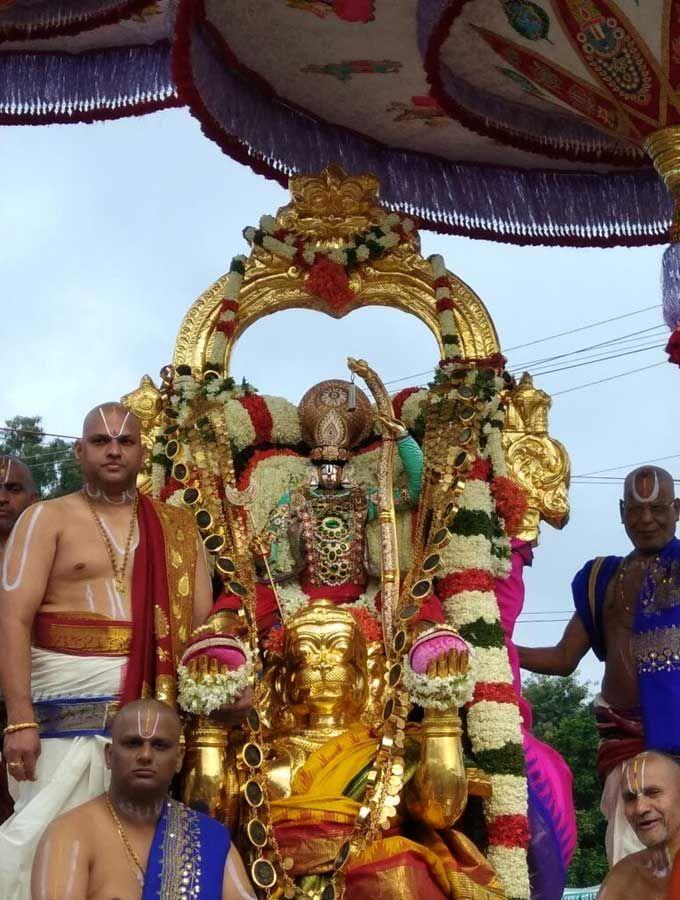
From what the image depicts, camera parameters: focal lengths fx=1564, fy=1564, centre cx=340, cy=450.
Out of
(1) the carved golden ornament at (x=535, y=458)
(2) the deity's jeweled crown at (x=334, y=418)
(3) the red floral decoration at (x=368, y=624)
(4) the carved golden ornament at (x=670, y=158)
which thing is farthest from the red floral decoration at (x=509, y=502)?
(4) the carved golden ornament at (x=670, y=158)

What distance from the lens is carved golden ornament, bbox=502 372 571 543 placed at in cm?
853

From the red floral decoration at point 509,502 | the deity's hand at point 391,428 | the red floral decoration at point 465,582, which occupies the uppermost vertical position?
the deity's hand at point 391,428

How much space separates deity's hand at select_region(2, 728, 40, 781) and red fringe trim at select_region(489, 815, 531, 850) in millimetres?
2313

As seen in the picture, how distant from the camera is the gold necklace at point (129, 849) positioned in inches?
221

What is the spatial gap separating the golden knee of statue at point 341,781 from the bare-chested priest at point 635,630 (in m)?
0.67

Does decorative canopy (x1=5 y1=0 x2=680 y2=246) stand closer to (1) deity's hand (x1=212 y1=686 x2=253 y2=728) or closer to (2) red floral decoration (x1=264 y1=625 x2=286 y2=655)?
(2) red floral decoration (x1=264 y1=625 x2=286 y2=655)

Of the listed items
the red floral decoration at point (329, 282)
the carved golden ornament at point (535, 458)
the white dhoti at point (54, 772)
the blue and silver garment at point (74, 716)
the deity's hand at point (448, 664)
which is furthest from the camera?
the red floral decoration at point (329, 282)

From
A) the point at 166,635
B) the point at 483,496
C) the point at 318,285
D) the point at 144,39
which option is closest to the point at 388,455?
the point at 483,496

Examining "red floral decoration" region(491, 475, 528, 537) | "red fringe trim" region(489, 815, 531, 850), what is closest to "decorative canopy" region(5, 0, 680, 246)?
"red floral decoration" region(491, 475, 528, 537)

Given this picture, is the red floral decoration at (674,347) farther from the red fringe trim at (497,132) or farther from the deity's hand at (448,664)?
the red fringe trim at (497,132)

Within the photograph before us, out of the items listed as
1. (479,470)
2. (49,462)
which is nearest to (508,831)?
(479,470)

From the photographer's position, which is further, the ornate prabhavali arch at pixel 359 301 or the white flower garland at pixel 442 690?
the ornate prabhavali arch at pixel 359 301

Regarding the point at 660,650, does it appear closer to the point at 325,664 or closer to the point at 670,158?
the point at 325,664

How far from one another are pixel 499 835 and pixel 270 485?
7.40ft
